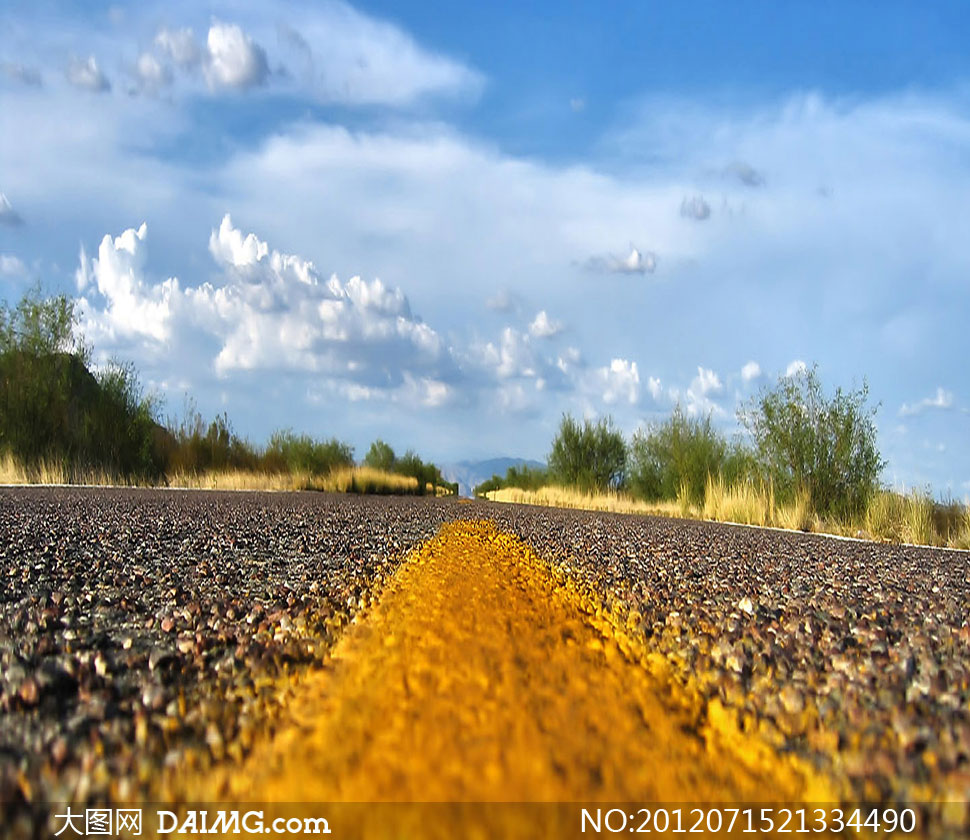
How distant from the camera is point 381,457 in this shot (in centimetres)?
3700

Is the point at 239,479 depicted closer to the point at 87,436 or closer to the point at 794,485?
the point at 87,436

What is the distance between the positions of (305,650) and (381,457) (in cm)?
3533

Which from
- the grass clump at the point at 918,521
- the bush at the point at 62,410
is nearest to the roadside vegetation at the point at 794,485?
the grass clump at the point at 918,521

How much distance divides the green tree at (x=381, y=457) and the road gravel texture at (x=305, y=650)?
104 feet

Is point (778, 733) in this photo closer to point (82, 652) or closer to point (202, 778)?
point (202, 778)

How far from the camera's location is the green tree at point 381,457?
3644 cm

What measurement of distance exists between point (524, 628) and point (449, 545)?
2.90 metres

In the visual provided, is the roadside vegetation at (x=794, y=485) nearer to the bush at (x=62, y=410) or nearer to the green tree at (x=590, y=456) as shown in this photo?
the green tree at (x=590, y=456)

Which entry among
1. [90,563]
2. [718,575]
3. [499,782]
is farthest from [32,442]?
[499,782]

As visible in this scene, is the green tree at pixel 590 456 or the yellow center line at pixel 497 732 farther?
the green tree at pixel 590 456

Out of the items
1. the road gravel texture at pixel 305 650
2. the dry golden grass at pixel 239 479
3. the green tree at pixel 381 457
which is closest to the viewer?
the road gravel texture at pixel 305 650

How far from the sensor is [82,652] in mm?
2045

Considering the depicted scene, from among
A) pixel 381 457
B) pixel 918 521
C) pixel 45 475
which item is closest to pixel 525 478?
pixel 381 457

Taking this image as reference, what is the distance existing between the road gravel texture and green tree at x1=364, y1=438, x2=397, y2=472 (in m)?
31.7
